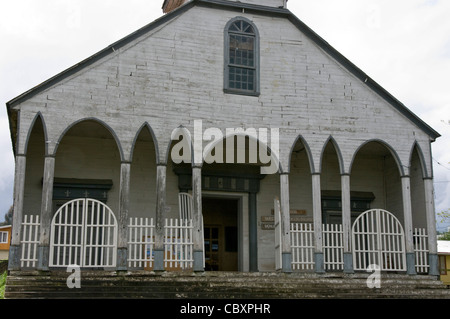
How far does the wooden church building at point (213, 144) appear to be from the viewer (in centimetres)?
1550

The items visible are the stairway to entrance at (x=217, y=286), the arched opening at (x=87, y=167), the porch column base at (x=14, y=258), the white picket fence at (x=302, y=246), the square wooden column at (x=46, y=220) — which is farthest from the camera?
the arched opening at (x=87, y=167)

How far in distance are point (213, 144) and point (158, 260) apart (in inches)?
130

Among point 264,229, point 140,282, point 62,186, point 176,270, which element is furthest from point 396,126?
point 62,186

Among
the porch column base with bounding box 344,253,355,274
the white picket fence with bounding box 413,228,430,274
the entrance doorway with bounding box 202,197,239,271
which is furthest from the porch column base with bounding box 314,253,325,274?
the entrance doorway with bounding box 202,197,239,271

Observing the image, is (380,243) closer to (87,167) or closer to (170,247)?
(170,247)

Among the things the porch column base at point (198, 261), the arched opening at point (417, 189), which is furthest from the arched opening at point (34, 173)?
the arched opening at point (417, 189)

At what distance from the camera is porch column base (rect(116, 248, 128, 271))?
15.0m

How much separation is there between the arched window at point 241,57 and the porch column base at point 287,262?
14.5 feet

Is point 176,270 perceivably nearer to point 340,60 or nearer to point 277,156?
point 277,156

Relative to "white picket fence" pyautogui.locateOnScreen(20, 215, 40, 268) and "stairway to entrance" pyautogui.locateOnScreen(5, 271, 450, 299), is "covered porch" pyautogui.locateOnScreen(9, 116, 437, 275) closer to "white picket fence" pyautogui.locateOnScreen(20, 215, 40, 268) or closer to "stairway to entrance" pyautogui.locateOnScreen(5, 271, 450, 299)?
"white picket fence" pyautogui.locateOnScreen(20, 215, 40, 268)

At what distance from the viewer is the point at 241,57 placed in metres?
17.2

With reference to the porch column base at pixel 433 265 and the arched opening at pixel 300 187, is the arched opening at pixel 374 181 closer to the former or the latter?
the arched opening at pixel 300 187

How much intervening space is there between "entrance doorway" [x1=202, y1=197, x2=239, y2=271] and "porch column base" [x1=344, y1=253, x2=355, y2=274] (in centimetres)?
416

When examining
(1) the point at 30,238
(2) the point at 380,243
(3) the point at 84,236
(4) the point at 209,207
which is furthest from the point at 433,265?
(1) the point at 30,238
